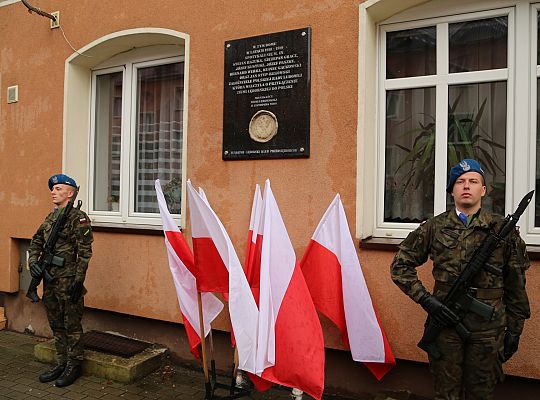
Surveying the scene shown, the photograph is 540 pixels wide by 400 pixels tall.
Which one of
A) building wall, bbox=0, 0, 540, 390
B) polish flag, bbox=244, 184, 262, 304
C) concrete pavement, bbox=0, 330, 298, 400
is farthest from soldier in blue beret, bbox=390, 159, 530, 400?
concrete pavement, bbox=0, 330, 298, 400

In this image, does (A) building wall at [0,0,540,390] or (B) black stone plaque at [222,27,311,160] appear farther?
(B) black stone plaque at [222,27,311,160]

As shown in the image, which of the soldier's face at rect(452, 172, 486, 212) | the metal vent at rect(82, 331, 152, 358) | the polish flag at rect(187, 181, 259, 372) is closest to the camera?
the soldier's face at rect(452, 172, 486, 212)

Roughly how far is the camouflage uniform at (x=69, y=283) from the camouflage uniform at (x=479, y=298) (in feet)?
9.52

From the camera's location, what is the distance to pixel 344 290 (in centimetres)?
365

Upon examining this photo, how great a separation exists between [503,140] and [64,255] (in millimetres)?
3840

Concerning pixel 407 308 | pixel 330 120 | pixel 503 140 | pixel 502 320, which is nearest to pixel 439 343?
pixel 502 320

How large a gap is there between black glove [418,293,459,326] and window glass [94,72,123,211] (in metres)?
3.99

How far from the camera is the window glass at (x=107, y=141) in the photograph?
18.9ft

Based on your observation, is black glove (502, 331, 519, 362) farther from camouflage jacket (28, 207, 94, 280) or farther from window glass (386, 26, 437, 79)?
camouflage jacket (28, 207, 94, 280)

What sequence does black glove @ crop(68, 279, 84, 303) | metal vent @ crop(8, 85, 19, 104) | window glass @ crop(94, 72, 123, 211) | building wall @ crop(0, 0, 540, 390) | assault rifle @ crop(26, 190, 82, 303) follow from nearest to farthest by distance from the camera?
building wall @ crop(0, 0, 540, 390) < black glove @ crop(68, 279, 84, 303) < assault rifle @ crop(26, 190, 82, 303) < window glass @ crop(94, 72, 123, 211) < metal vent @ crop(8, 85, 19, 104)

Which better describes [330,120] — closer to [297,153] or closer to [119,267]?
[297,153]

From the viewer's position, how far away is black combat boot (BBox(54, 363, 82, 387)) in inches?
173

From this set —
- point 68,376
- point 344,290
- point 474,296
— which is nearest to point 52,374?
point 68,376

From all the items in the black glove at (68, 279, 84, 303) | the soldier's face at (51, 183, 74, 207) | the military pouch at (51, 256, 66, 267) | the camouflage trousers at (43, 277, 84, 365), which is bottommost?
the camouflage trousers at (43, 277, 84, 365)
